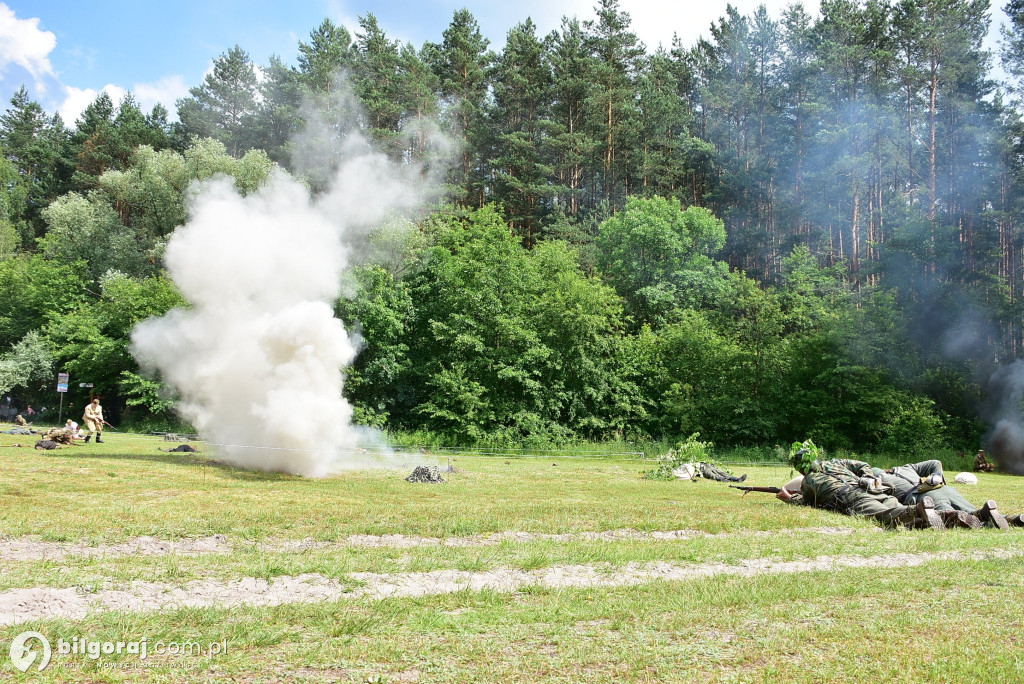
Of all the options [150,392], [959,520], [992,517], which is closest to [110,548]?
[959,520]

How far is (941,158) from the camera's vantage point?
39.6m

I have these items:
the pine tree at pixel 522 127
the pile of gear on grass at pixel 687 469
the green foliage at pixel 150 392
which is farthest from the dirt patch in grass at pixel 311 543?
the pine tree at pixel 522 127

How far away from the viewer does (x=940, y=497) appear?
11711 mm

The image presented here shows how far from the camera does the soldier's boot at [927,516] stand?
10664 mm

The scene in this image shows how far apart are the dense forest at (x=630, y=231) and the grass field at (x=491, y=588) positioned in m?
21.0

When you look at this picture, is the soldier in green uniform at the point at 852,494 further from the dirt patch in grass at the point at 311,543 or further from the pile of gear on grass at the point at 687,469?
the pile of gear on grass at the point at 687,469

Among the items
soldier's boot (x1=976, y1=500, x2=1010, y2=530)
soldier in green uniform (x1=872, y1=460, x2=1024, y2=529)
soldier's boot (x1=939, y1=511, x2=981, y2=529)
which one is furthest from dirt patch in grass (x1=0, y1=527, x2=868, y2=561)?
soldier's boot (x1=976, y1=500, x2=1010, y2=530)

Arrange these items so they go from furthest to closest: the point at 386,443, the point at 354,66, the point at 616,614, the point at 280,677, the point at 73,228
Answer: the point at 73,228 < the point at 354,66 < the point at 386,443 < the point at 616,614 < the point at 280,677

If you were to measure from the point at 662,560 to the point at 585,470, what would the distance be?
12.6 metres

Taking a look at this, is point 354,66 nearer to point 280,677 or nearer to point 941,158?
point 941,158

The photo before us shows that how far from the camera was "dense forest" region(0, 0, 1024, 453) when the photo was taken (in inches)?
1249

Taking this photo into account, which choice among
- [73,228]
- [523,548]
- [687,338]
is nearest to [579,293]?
[687,338]

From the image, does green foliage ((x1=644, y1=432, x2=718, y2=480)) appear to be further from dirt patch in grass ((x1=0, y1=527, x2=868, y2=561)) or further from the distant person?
the distant person

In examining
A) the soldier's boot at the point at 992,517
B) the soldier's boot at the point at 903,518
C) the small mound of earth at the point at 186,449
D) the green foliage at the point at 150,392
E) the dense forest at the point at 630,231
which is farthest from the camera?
the green foliage at the point at 150,392
